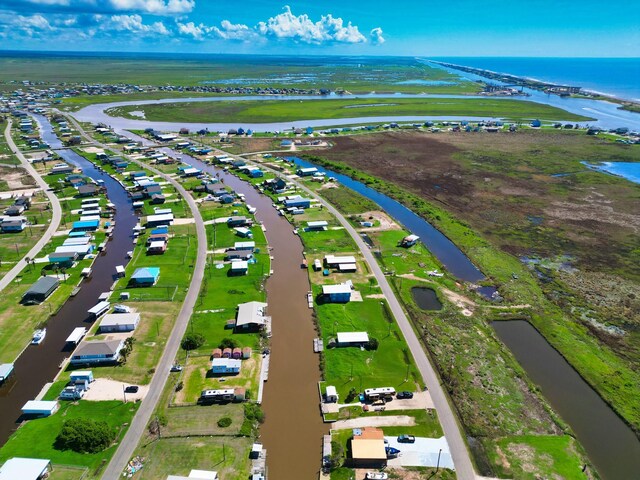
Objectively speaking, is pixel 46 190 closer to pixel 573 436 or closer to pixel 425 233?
pixel 425 233

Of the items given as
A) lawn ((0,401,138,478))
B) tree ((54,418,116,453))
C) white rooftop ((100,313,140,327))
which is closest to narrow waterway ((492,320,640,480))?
lawn ((0,401,138,478))

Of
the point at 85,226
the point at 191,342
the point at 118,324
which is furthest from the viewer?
the point at 85,226

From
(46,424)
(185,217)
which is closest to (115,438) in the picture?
(46,424)

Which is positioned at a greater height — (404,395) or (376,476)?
(376,476)

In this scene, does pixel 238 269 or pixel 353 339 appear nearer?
pixel 353 339

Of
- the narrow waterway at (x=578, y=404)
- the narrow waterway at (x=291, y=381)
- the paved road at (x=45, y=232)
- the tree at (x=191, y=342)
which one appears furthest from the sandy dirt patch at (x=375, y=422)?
the paved road at (x=45, y=232)

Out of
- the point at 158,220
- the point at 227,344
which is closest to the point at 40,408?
the point at 227,344

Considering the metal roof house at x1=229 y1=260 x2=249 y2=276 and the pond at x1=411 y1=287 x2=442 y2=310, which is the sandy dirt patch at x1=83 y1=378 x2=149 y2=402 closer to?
the metal roof house at x1=229 y1=260 x2=249 y2=276

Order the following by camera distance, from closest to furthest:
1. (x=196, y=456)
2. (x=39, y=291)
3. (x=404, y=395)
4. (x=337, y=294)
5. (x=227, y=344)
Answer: (x=196, y=456) < (x=404, y=395) < (x=227, y=344) < (x=39, y=291) < (x=337, y=294)

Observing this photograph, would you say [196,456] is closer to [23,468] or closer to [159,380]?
[159,380]
